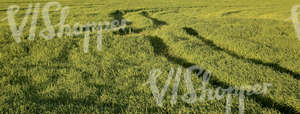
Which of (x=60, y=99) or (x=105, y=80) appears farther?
(x=105, y=80)

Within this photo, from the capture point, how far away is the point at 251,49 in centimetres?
959

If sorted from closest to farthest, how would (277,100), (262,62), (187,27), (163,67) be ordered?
1. (277,100)
2. (163,67)
3. (262,62)
4. (187,27)

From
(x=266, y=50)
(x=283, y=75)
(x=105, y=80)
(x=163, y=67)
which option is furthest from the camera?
(x=266, y=50)

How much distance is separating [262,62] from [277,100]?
3620 millimetres

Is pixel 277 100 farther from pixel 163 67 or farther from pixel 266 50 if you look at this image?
pixel 266 50

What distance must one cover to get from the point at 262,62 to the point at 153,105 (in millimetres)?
6001

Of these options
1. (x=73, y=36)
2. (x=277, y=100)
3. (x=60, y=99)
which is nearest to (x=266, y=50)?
(x=277, y=100)

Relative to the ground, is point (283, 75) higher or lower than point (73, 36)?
lower

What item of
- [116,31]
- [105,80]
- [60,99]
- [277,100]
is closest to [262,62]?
[277,100]

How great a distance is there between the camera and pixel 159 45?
428 inches

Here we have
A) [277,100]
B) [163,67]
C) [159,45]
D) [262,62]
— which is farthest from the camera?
[159,45]

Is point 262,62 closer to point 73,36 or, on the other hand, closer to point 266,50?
point 266,50

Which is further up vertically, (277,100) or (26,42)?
(26,42)

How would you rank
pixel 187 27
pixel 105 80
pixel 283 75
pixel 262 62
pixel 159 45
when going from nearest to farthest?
pixel 105 80 < pixel 283 75 < pixel 262 62 < pixel 159 45 < pixel 187 27
